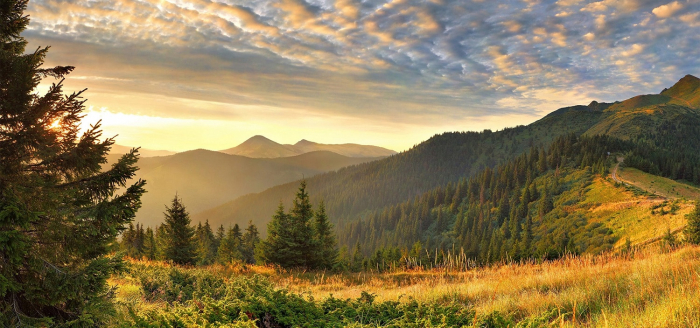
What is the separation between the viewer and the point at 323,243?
28.4m

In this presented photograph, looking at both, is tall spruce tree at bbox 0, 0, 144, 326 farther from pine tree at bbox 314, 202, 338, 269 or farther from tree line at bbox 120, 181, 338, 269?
pine tree at bbox 314, 202, 338, 269

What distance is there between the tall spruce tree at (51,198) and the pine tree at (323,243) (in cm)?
2021

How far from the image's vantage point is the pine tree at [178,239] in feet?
89.7

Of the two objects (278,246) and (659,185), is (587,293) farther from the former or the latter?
(659,185)

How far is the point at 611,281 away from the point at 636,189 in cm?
9798

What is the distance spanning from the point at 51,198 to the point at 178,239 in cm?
2461

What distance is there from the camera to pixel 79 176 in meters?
6.25

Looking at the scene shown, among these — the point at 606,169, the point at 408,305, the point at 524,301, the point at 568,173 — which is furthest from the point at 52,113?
the point at 568,173

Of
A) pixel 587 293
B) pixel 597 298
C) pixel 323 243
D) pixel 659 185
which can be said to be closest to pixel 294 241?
pixel 323 243

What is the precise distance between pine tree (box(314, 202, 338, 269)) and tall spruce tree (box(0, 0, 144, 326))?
20.2 m

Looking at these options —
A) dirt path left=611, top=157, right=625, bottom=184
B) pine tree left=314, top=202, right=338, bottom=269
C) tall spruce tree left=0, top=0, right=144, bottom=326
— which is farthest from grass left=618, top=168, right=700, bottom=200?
tall spruce tree left=0, top=0, right=144, bottom=326

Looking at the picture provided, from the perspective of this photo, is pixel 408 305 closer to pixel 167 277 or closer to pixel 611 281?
pixel 611 281

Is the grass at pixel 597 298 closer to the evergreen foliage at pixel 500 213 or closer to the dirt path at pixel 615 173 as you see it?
the evergreen foliage at pixel 500 213

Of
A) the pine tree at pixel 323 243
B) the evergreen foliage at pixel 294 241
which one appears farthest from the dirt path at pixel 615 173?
the evergreen foliage at pixel 294 241
